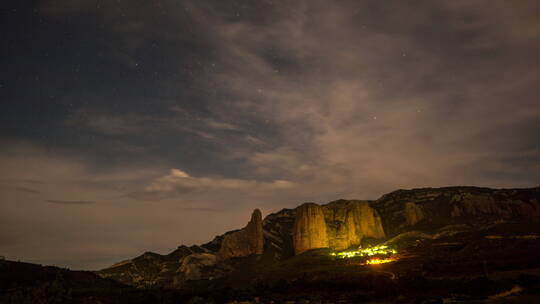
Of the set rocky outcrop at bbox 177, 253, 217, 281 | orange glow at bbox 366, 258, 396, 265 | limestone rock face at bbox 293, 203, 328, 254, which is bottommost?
rocky outcrop at bbox 177, 253, 217, 281

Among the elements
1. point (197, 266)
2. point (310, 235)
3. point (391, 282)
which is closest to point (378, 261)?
point (391, 282)

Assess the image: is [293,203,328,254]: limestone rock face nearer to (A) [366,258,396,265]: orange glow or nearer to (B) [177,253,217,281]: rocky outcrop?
(B) [177,253,217,281]: rocky outcrop

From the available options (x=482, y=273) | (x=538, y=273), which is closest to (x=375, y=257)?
(x=482, y=273)

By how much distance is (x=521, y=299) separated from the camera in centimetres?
4675

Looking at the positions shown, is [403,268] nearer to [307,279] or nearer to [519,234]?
[307,279]

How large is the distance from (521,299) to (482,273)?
31.9 m

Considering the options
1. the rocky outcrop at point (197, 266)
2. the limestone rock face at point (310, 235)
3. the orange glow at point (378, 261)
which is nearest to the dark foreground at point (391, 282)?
the orange glow at point (378, 261)

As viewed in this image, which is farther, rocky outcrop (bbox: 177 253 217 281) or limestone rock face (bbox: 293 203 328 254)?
limestone rock face (bbox: 293 203 328 254)

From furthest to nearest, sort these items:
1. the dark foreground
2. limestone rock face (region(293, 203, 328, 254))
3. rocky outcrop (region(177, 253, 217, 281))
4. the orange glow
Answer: limestone rock face (region(293, 203, 328, 254)) < rocky outcrop (region(177, 253, 217, 281)) < the orange glow < the dark foreground

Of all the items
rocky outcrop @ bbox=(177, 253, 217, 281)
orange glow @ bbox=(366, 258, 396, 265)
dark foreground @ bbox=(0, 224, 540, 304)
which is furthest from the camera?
rocky outcrop @ bbox=(177, 253, 217, 281)

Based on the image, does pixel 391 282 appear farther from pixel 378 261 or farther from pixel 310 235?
pixel 310 235

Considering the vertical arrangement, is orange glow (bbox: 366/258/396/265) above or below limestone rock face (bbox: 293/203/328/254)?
below

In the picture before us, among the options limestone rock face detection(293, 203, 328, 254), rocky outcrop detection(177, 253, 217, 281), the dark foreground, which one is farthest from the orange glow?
rocky outcrop detection(177, 253, 217, 281)

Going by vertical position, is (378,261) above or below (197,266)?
above
